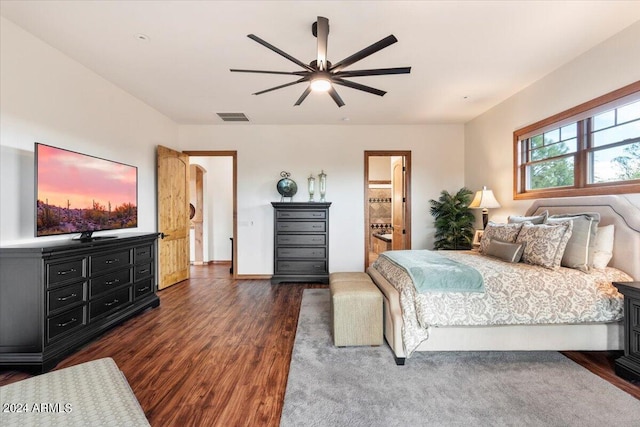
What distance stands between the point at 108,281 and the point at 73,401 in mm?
2261

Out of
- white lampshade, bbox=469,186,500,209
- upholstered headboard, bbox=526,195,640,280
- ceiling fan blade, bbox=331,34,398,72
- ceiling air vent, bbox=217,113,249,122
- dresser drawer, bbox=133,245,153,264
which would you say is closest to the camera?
ceiling fan blade, bbox=331,34,398,72

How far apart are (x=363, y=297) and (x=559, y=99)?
10.6ft

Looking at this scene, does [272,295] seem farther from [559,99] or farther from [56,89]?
[559,99]

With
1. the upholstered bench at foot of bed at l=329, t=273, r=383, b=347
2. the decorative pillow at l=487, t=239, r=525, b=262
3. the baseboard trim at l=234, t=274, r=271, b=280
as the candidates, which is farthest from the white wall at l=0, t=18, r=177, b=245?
the decorative pillow at l=487, t=239, r=525, b=262

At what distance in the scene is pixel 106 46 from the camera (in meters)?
2.94

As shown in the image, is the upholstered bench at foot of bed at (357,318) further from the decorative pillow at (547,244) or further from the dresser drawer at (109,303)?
the dresser drawer at (109,303)

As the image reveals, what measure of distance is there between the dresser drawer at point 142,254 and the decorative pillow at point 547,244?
4.24 metres

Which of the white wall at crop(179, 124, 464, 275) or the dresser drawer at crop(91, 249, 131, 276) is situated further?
the white wall at crop(179, 124, 464, 275)

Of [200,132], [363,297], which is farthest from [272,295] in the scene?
[200,132]

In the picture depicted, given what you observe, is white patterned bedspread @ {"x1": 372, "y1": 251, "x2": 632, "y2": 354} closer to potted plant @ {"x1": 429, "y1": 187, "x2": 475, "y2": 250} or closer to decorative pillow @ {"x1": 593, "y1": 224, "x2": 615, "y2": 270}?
decorative pillow @ {"x1": 593, "y1": 224, "x2": 615, "y2": 270}

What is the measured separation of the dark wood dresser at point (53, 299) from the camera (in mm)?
2297

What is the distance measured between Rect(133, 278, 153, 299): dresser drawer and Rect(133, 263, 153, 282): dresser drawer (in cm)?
7

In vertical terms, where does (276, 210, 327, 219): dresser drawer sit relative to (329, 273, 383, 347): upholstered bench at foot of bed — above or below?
above

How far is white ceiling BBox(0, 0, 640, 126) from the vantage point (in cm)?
238
